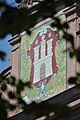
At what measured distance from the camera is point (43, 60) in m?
21.7

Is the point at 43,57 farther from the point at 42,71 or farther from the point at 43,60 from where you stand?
the point at 42,71

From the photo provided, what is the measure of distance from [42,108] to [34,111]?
10 cm

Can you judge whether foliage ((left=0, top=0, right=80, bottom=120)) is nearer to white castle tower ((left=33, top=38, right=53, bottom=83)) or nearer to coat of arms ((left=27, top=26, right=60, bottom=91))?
coat of arms ((left=27, top=26, right=60, bottom=91))

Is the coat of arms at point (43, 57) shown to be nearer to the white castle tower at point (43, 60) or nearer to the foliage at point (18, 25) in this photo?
the white castle tower at point (43, 60)

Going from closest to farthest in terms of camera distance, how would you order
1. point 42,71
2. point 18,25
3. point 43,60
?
1. point 18,25
2. point 42,71
3. point 43,60

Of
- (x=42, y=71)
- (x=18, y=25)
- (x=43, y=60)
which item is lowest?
(x=42, y=71)

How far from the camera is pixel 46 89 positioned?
2097 centimetres

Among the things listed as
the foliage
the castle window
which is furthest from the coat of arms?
the foliage

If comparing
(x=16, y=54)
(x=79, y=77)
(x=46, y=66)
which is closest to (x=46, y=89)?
(x=46, y=66)

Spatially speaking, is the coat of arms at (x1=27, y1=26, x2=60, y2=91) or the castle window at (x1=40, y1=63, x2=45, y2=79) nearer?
the coat of arms at (x1=27, y1=26, x2=60, y2=91)

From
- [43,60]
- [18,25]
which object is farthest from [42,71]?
[18,25]

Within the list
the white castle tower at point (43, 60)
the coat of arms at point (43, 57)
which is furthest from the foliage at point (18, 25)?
the white castle tower at point (43, 60)

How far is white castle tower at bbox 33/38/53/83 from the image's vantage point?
21406 mm

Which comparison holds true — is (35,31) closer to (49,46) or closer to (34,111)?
(49,46)
